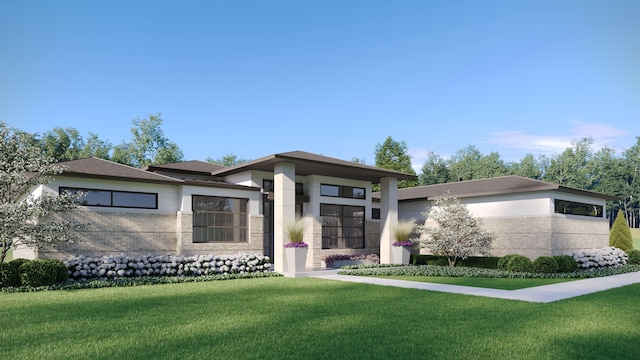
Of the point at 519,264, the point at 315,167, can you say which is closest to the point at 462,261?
the point at 519,264

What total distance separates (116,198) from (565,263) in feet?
59.9

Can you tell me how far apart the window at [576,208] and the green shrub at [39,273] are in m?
20.0

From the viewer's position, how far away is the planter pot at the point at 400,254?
844 inches

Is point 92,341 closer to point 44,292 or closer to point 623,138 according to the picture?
point 44,292

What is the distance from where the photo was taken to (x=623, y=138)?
2608 inches

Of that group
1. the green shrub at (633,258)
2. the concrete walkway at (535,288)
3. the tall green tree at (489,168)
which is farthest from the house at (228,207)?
the tall green tree at (489,168)

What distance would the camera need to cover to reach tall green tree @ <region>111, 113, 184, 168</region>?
4662cm

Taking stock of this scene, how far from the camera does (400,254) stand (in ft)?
70.3

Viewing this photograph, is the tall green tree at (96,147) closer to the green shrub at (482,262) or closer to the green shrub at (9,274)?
the green shrub at (9,274)

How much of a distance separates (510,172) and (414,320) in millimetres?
68366

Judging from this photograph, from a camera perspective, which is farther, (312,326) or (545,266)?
(545,266)

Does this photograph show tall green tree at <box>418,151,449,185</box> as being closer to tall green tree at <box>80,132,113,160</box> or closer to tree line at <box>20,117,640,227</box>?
tree line at <box>20,117,640,227</box>

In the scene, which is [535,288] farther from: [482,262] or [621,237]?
[621,237]

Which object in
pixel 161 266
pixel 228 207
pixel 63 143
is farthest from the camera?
pixel 63 143
